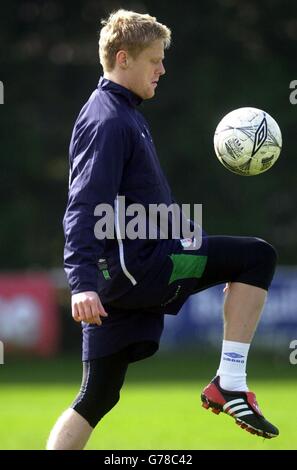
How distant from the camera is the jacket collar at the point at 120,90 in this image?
5.65m

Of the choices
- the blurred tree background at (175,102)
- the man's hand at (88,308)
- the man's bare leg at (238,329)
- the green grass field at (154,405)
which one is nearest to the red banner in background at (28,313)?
the green grass field at (154,405)

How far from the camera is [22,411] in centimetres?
1101

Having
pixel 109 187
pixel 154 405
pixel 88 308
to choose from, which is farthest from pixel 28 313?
pixel 88 308

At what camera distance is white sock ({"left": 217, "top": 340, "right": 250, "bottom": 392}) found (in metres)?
5.44

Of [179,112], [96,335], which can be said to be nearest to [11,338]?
[179,112]

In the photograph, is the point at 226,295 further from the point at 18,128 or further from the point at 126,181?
the point at 18,128

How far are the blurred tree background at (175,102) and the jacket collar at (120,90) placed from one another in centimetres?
1551

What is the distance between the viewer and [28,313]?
54.6ft

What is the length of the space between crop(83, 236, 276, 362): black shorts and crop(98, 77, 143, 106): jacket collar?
75 centimetres

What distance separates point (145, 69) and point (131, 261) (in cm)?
96

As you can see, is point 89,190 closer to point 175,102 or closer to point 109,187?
point 109,187

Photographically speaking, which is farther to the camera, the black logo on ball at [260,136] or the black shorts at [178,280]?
the black logo on ball at [260,136]

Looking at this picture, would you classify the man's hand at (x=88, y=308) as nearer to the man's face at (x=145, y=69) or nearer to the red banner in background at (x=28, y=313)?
the man's face at (x=145, y=69)

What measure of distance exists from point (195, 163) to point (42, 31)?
3900 millimetres
